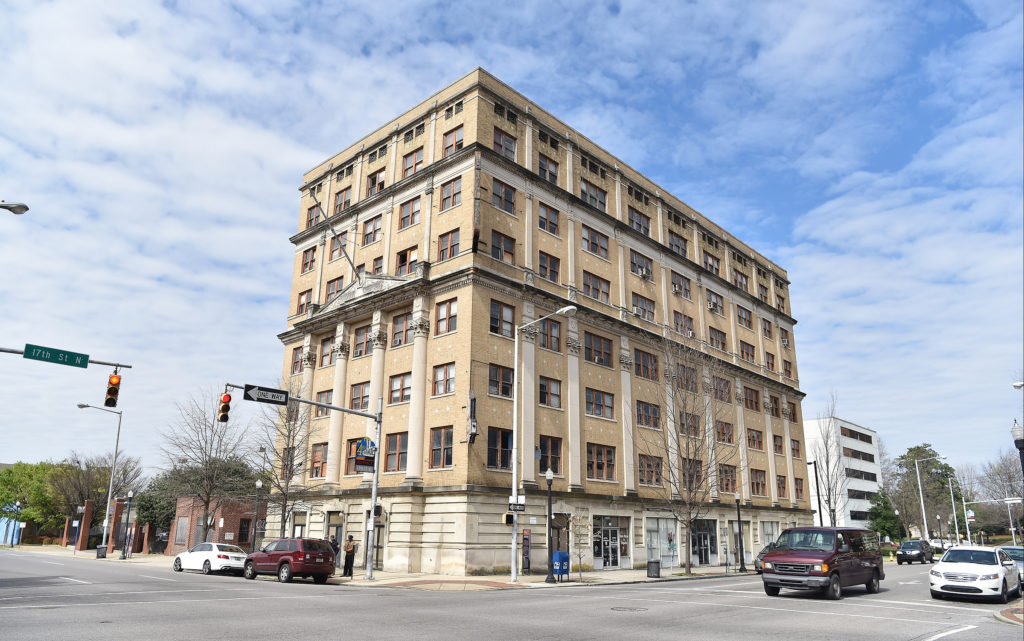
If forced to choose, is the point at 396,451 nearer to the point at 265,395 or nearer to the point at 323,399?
the point at 323,399

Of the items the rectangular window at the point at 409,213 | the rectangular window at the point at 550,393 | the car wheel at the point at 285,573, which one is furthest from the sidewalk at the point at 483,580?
the rectangular window at the point at 409,213

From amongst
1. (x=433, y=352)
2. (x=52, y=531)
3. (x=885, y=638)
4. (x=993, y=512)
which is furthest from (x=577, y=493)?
(x=993, y=512)

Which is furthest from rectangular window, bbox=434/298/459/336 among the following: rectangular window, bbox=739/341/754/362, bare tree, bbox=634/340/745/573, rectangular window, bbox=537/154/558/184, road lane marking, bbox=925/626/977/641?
rectangular window, bbox=739/341/754/362

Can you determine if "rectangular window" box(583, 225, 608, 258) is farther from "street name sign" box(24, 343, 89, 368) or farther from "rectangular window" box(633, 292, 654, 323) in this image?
"street name sign" box(24, 343, 89, 368)

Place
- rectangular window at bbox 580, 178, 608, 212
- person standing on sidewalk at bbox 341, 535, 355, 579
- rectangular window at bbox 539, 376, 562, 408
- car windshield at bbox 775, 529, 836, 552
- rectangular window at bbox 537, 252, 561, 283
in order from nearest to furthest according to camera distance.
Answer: car windshield at bbox 775, 529, 836, 552
person standing on sidewalk at bbox 341, 535, 355, 579
rectangular window at bbox 539, 376, 562, 408
rectangular window at bbox 537, 252, 561, 283
rectangular window at bbox 580, 178, 608, 212

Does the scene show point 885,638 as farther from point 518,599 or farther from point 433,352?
point 433,352

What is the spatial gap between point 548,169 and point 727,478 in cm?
2779

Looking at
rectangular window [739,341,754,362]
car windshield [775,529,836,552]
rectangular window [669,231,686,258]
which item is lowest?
car windshield [775,529,836,552]

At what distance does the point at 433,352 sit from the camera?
37312 millimetres

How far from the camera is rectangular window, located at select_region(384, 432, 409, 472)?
1458 inches

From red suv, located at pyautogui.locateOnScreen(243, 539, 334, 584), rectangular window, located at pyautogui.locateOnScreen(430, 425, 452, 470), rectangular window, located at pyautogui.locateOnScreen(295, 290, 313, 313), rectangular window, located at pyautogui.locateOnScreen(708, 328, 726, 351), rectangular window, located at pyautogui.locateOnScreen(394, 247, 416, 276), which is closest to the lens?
red suv, located at pyautogui.locateOnScreen(243, 539, 334, 584)

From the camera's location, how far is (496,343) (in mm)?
36562

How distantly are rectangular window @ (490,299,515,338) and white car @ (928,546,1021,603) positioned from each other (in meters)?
22.3

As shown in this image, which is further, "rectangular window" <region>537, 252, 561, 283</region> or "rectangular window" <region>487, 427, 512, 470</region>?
"rectangular window" <region>537, 252, 561, 283</region>
